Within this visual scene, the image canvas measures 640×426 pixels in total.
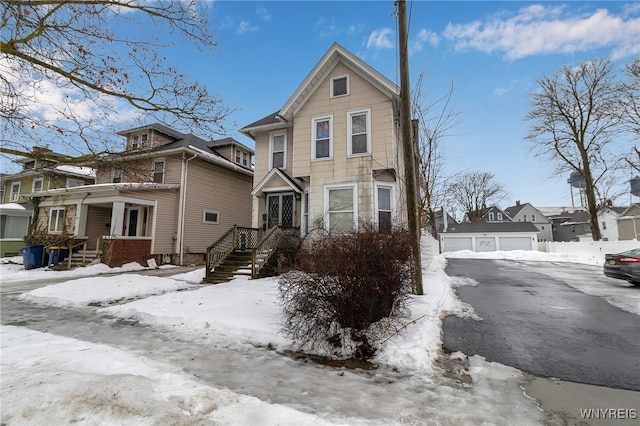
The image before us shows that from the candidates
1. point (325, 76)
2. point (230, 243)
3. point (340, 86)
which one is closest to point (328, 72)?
point (325, 76)

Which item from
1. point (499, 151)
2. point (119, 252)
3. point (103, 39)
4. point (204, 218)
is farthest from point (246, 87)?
point (499, 151)

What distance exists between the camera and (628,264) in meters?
9.75

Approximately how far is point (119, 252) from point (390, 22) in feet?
48.9

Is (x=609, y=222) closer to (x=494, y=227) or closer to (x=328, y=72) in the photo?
(x=494, y=227)

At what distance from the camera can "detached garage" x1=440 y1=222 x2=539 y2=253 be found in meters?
34.3

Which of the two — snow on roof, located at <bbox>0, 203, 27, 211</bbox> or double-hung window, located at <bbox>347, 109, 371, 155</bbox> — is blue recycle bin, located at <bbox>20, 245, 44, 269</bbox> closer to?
snow on roof, located at <bbox>0, 203, 27, 211</bbox>

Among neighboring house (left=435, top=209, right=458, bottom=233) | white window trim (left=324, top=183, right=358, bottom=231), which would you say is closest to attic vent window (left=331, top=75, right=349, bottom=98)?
white window trim (left=324, top=183, right=358, bottom=231)

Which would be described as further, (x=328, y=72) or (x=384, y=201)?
(x=328, y=72)

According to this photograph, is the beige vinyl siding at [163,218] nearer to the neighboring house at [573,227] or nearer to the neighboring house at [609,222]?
the neighboring house at [609,222]

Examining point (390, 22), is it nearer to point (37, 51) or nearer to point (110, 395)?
point (37, 51)

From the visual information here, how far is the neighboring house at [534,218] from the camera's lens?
174 feet

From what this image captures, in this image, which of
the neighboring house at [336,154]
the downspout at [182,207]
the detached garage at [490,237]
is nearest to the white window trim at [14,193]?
the downspout at [182,207]

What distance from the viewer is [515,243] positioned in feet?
114

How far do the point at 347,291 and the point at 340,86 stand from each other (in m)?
10.3
